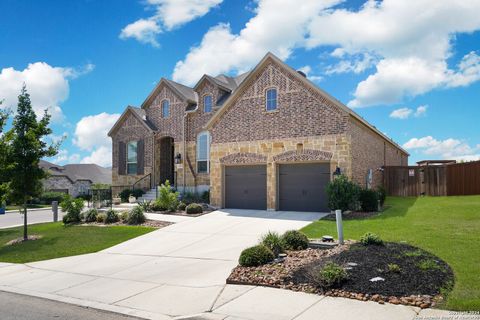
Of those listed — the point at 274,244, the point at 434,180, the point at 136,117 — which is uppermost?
the point at 136,117

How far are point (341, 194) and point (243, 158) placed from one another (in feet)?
19.1

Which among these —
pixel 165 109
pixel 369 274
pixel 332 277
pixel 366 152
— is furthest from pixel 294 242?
pixel 165 109

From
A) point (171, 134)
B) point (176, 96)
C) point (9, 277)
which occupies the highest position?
point (176, 96)

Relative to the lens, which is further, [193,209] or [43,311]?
[193,209]

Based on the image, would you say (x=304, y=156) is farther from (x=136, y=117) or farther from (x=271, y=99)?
(x=136, y=117)

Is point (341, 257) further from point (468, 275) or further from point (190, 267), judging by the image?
point (190, 267)

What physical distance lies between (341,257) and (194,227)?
808cm

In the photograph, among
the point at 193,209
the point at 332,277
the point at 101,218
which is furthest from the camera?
the point at 193,209

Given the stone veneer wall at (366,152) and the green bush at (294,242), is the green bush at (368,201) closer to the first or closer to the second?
the stone veneer wall at (366,152)

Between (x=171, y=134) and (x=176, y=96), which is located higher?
(x=176, y=96)

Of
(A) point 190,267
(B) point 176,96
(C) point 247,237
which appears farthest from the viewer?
(B) point 176,96

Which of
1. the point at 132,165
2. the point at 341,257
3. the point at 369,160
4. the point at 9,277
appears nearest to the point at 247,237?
the point at 341,257

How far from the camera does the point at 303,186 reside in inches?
730

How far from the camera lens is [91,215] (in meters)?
18.9
